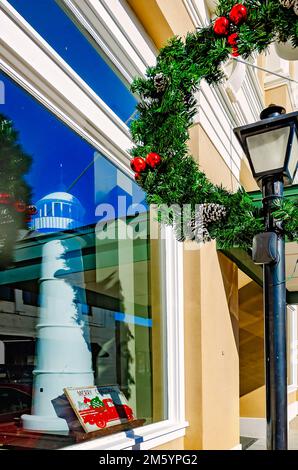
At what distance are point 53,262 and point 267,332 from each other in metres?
1.45

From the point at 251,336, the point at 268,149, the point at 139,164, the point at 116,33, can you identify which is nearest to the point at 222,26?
the point at 268,149

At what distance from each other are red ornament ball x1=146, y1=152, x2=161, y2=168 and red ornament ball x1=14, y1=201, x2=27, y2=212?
84 cm

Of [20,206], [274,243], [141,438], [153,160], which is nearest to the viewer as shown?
[274,243]

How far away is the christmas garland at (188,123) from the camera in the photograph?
203 centimetres

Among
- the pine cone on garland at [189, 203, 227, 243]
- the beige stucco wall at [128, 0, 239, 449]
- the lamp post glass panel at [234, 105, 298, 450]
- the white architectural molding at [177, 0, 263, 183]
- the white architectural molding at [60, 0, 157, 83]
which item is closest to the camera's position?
the lamp post glass panel at [234, 105, 298, 450]

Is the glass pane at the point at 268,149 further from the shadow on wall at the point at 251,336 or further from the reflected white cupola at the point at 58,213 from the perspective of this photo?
the shadow on wall at the point at 251,336

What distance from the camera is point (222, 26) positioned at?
2.07 metres

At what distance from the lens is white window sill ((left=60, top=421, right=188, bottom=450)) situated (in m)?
2.65

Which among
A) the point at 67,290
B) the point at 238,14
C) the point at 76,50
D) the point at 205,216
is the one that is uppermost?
the point at 76,50

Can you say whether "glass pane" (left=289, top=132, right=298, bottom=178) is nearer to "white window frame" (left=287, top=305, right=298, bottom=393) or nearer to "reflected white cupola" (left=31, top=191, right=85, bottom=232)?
"reflected white cupola" (left=31, top=191, right=85, bottom=232)

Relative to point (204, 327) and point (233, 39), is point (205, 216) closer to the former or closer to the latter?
point (233, 39)

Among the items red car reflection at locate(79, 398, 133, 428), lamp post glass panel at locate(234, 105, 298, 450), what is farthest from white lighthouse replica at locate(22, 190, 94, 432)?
lamp post glass panel at locate(234, 105, 298, 450)

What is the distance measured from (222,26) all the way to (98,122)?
1.32 metres
